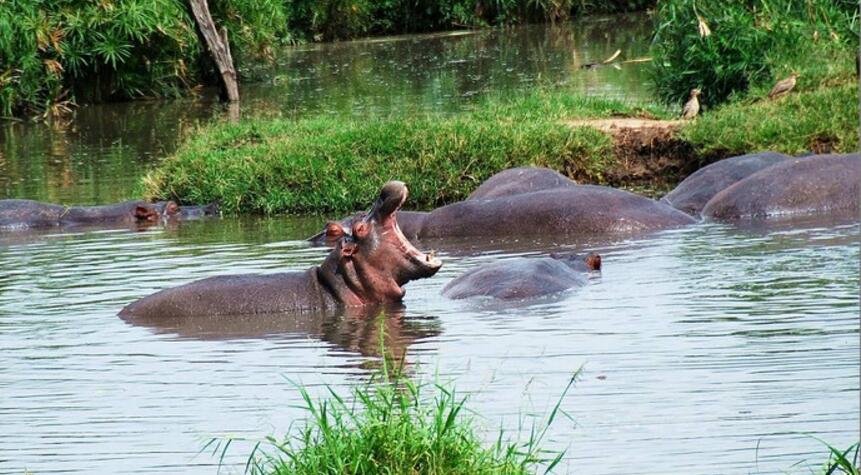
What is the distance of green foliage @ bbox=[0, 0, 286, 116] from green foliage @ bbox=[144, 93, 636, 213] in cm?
971

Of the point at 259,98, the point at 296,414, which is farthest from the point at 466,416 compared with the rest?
the point at 259,98

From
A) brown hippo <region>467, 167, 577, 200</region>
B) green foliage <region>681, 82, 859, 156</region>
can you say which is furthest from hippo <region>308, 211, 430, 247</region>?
green foliage <region>681, 82, 859, 156</region>

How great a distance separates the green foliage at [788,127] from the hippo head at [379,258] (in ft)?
15.7

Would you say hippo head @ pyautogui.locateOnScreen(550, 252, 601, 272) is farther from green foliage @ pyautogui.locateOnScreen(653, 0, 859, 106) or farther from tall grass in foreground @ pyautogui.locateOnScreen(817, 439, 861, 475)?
green foliage @ pyautogui.locateOnScreen(653, 0, 859, 106)

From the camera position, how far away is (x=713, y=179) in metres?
11.3

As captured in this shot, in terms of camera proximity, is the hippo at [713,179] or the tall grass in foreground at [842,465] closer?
the tall grass in foreground at [842,465]

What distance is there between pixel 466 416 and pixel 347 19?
29.0 meters

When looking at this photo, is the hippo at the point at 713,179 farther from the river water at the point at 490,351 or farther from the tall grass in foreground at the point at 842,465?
the tall grass in foreground at the point at 842,465

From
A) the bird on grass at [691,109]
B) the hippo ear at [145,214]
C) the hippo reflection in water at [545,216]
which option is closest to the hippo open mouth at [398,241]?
the hippo reflection in water at [545,216]

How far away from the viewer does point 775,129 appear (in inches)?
492

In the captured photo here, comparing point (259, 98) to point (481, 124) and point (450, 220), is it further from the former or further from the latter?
point (450, 220)

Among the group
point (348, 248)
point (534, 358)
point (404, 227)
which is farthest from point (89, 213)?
point (534, 358)

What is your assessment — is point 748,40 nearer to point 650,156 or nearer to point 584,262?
point 650,156

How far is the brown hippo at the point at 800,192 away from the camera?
10.5 meters
